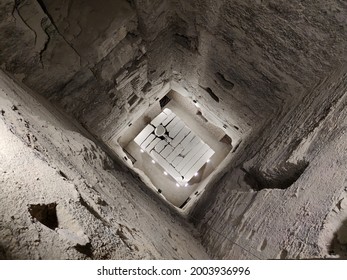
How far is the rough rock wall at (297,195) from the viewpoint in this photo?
5.49 ft

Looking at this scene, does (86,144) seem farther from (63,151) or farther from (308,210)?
(308,210)

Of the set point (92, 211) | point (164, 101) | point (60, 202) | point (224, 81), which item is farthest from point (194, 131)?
point (60, 202)

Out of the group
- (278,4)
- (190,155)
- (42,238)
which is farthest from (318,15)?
(190,155)

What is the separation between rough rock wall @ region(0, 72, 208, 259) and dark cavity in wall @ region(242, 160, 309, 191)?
0.90 metres

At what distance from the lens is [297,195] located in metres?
2.06

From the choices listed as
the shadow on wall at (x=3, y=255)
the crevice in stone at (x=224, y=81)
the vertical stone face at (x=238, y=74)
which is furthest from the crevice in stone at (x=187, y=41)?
the shadow on wall at (x=3, y=255)

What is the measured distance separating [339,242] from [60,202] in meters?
1.56

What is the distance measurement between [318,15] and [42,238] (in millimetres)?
2385

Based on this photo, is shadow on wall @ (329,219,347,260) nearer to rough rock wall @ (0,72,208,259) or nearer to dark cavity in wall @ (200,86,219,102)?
rough rock wall @ (0,72,208,259)

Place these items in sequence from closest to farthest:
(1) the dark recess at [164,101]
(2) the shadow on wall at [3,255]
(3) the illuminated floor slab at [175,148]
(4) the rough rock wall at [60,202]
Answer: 1. (2) the shadow on wall at [3,255]
2. (4) the rough rock wall at [60,202]
3. (3) the illuminated floor slab at [175,148]
4. (1) the dark recess at [164,101]

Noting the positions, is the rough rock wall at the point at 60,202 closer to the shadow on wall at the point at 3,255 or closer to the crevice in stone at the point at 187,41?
the shadow on wall at the point at 3,255

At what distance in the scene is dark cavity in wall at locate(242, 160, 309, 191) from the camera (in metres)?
2.34

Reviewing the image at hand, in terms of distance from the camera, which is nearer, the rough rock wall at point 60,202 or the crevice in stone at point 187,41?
the rough rock wall at point 60,202

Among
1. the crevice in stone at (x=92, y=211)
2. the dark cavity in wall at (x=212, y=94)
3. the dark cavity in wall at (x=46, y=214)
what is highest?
the dark cavity in wall at (x=212, y=94)
